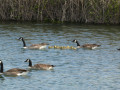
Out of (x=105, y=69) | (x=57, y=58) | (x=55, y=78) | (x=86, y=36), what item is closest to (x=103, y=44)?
(x=86, y=36)

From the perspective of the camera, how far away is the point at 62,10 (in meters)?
48.7

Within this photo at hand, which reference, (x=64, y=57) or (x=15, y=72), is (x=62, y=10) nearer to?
(x=64, y=57)

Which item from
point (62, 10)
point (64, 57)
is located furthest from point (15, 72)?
point (62, 10)

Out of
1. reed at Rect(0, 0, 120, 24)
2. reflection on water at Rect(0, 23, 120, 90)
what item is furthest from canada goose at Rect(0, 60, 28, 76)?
reed at Rect(0, 0, 120, 24)

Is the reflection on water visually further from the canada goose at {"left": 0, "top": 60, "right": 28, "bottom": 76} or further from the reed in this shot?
the reed

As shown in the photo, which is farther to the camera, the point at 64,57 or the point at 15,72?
the point at 64,57

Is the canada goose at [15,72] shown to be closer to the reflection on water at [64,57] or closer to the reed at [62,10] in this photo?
the reflection on water at [64,57]

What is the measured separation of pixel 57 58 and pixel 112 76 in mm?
6234

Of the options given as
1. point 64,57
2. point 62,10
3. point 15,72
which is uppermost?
point 62,10

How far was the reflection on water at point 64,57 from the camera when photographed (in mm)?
21016

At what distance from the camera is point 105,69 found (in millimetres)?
24344

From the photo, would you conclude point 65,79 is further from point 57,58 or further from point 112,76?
point 57,58

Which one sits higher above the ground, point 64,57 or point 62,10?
point 62,10

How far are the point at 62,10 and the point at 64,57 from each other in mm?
21003
